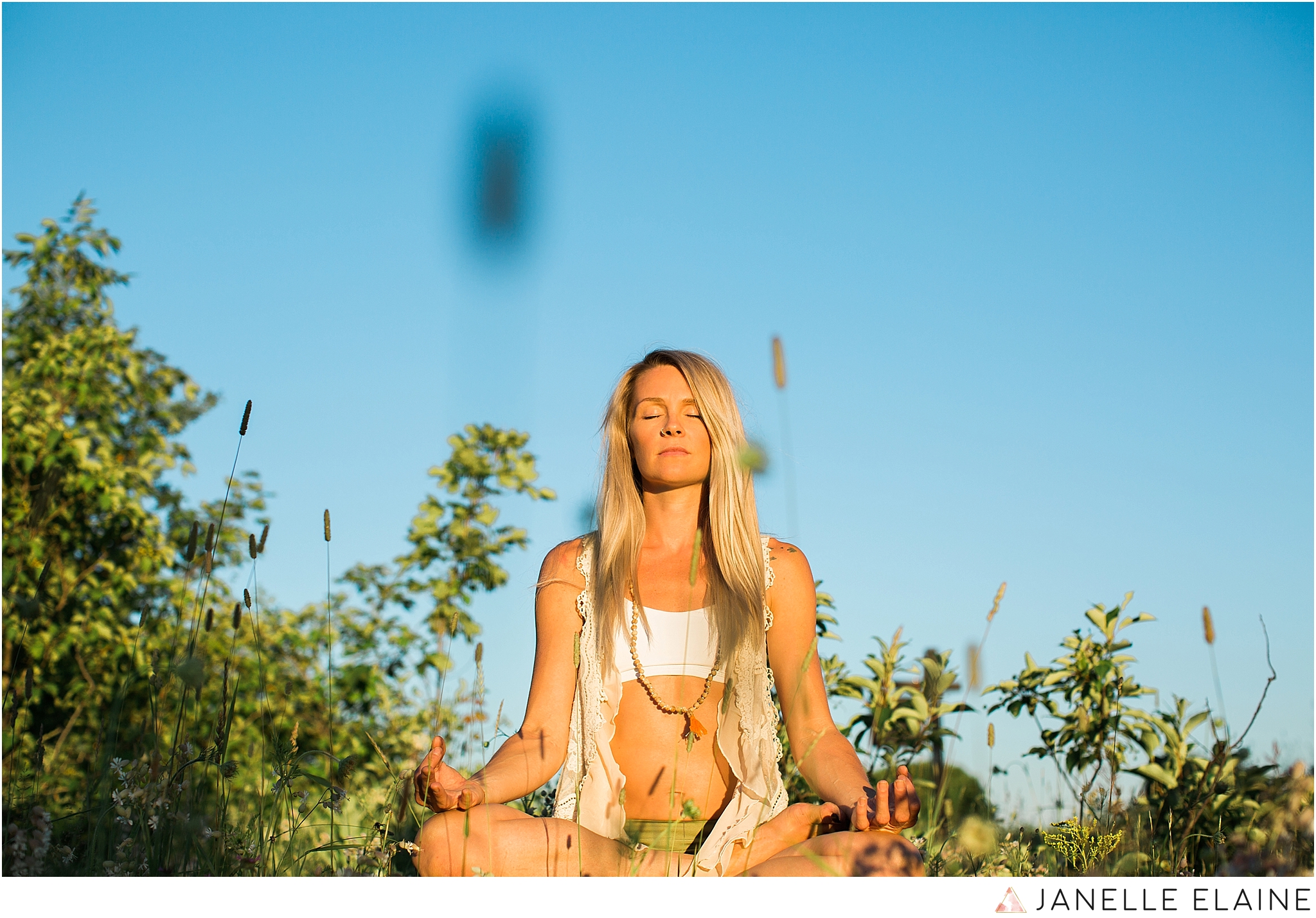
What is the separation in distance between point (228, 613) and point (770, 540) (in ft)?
12.4

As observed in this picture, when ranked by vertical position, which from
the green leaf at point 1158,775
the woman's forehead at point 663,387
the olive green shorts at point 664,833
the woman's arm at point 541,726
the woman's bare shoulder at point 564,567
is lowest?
the olive green shorts at point 664,833

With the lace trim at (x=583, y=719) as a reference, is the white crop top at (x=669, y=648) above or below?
above

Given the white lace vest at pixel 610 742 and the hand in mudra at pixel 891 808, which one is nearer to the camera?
the hand in mudra at pixel 891 808

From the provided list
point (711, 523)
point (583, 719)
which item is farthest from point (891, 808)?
point (711, 523)

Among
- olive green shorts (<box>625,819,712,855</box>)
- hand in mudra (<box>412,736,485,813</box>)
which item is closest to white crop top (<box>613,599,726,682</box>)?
olive green shorts (<box>625,819,712,855</box>)

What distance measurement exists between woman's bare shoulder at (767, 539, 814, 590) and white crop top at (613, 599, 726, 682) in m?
0.29

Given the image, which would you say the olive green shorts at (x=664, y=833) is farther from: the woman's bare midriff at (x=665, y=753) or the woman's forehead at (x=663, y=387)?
the woman's forehead at (x=663, y=387)

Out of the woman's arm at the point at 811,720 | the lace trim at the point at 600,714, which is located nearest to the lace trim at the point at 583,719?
the lace trim at the point at 600,714

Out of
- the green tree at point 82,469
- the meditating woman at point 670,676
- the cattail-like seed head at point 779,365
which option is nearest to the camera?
the cattail-like seed head at point 779,365

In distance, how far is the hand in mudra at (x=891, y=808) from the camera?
230 centimetres

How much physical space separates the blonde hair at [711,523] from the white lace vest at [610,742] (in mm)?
60

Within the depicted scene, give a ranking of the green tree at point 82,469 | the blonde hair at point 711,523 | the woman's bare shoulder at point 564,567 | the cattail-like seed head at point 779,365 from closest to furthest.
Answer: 1. the cattail-like seed head at point 779,365
2. the blonde hair at point 711,523
3. the woman's bare shoulder at point 564,567
4. the green tree at point 82,469
